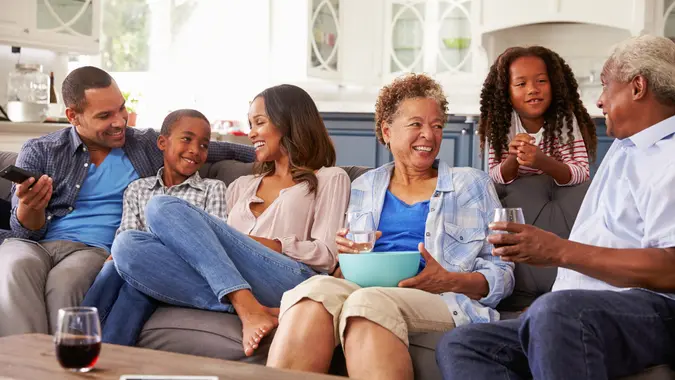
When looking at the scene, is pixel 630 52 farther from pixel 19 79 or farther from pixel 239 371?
pixel 19 79

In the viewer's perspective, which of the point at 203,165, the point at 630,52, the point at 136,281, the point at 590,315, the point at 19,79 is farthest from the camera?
the point at 19,79

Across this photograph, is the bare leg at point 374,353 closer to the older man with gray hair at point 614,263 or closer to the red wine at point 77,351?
the older man with gray hair at point 614,263

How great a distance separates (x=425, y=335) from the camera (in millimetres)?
2121

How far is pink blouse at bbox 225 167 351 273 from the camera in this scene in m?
2.52

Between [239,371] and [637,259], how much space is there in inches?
33.5

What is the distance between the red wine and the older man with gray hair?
77 cm

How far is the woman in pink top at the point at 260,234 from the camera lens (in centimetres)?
237

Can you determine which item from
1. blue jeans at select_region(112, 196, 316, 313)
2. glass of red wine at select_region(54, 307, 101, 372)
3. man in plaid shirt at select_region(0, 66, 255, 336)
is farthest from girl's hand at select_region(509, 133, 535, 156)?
glass of red wine at select_region(54, 307, 101, 372)

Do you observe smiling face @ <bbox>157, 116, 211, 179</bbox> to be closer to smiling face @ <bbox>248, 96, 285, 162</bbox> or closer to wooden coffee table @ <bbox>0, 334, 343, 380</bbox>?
smiling face @ <bbox>248, 96, 285, 162</bbox>

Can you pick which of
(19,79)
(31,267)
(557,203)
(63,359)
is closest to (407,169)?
(557,203)

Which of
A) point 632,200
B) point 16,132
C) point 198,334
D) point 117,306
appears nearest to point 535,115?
point 632,200

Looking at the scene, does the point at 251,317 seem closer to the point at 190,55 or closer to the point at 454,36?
the point at 190,55

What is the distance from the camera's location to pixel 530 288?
8.14ft

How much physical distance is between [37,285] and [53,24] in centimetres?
280
